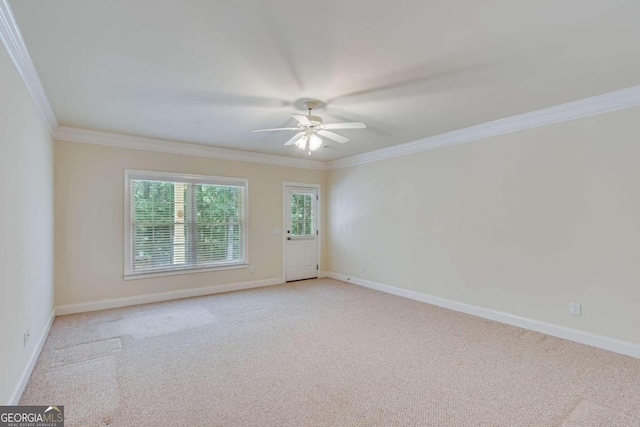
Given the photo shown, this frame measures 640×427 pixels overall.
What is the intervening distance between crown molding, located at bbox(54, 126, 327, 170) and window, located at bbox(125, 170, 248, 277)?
0.40m

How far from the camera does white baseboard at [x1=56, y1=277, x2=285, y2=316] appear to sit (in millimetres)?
4281

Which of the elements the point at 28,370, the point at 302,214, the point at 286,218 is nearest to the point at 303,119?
the point at 28,370

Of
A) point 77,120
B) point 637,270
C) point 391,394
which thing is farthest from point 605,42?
point 77,120

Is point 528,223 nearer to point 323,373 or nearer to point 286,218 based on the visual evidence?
point 323,373

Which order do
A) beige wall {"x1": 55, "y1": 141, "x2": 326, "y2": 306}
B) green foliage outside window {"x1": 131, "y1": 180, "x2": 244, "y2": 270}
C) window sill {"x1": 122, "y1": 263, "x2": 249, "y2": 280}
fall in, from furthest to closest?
green foliage outside window {"x1": 131, "y1": 180, "x2": 244, "y2": 270} < window sill {"x1": 122, "y1": 263, "x2": 249, "y2": 280} < beige wall {"x1": 55, "y1": 141, "x2": 326, "y2": 306}

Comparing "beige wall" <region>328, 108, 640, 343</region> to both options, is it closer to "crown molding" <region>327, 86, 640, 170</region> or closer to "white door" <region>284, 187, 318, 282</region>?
"crown molding" <region>327, 86, 640, 170</region>

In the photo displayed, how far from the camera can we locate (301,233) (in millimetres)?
6566

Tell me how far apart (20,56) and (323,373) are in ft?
10.9

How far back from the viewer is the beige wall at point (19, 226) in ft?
6.66

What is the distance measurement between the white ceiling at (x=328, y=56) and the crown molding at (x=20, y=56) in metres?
0.06

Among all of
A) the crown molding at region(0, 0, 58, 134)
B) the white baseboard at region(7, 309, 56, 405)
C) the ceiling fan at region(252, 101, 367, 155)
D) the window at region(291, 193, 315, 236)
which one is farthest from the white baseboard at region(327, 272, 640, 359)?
the crown molding at region(0, 0, 58, 134)

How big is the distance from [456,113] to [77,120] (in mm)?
4608

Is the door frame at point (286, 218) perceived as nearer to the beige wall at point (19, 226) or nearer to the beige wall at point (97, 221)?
the beige wall at point (97, 221)

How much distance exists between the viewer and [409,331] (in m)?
3.62
